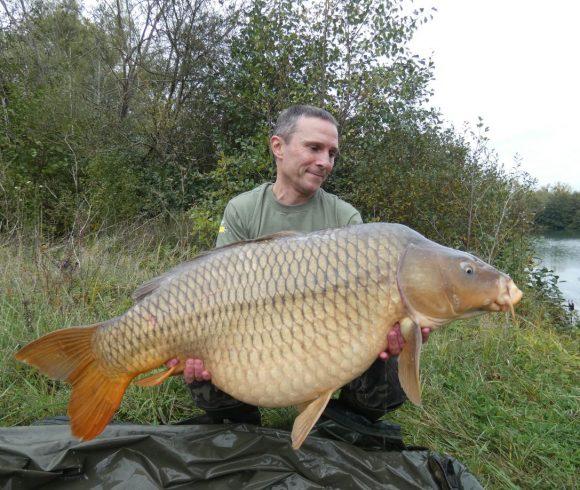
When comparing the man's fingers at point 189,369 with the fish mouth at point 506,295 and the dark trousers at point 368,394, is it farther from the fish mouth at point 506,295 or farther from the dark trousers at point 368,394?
the fish mouth at point 506,295

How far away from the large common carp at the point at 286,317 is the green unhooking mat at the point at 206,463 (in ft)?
0.62

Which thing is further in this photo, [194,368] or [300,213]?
[300,213]

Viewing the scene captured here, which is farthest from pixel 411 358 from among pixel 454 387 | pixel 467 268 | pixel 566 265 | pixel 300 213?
pixel 566 265

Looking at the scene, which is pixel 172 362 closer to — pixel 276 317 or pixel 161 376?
pixel 161 376

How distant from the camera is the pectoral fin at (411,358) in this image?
46.4 inches

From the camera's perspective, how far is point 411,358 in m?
1.19

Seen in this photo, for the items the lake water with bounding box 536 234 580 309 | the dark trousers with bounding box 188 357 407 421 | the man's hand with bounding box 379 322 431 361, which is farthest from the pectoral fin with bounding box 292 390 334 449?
the lake water with bounding box 536 234 580 309

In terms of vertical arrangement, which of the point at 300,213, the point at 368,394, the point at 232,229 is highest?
the point at 300,213

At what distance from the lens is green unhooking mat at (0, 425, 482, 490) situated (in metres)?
1.36

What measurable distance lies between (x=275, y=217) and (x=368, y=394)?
31.7 inches

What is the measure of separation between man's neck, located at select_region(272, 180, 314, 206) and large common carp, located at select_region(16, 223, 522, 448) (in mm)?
704

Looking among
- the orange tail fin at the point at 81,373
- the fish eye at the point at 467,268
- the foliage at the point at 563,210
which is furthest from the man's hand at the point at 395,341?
the foliage at the point at 563,210

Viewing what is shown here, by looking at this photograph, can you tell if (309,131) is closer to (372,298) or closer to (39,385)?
(372,298)

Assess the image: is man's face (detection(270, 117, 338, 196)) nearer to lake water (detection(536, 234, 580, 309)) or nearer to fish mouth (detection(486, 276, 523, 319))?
fish mouth (detection(486, 276, 523, 319))
